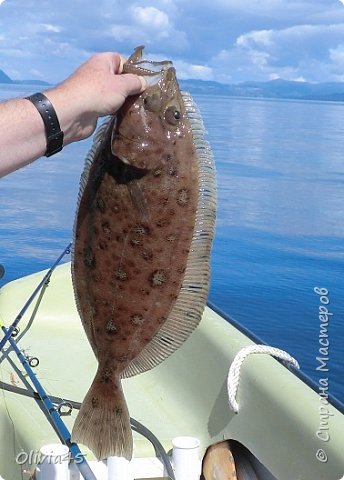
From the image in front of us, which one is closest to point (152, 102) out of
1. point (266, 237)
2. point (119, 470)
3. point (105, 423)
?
point (105, 423)

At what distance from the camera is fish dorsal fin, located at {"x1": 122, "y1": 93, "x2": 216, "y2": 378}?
2168 millimetres

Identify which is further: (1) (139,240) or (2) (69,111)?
(1) (139,240)

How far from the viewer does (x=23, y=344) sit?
535 cm

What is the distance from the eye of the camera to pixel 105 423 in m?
2.24

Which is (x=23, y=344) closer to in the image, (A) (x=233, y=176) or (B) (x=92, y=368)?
(B) (x=92, y=368)

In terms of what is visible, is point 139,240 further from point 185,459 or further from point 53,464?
point 185,459

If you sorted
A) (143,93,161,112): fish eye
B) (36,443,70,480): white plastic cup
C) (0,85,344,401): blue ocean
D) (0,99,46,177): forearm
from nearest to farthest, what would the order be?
(0,99,46,177): forearm
(143,93,161,112): fish eye
(36,443,70,480): white plastic cup
(0,85,344,401): blue ocean

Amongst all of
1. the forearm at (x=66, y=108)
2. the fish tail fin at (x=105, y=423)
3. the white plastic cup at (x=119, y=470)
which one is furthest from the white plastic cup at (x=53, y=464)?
the forearm at (x=66, y=108)

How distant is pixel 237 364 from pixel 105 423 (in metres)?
1.79

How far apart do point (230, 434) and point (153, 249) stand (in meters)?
2.07

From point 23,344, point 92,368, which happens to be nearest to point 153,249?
point 92,368

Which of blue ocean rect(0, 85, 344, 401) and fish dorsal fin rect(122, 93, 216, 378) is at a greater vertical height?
fish dorsal fin rect(122, 93, 216, 378)

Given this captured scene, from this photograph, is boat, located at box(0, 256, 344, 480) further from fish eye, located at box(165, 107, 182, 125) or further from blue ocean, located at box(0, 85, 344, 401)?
fish eye, located at box(165, 107, 182, 125)

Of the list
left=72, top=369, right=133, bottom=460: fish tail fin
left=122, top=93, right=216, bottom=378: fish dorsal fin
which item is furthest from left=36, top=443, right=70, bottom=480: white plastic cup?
left=122, top=93, right=216, bottom=378: fish dorsal fin
